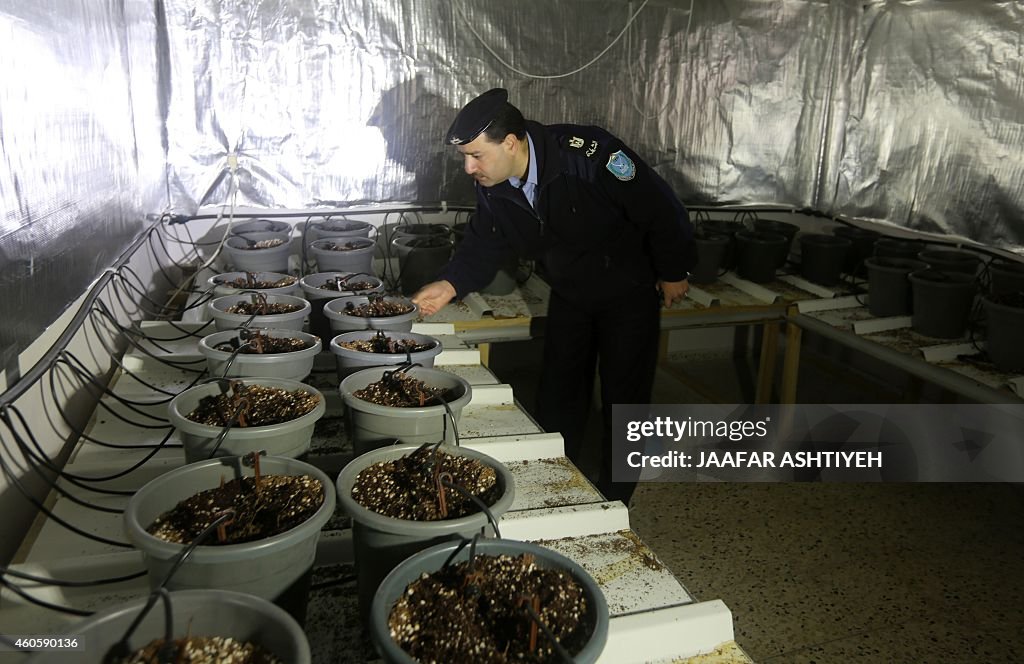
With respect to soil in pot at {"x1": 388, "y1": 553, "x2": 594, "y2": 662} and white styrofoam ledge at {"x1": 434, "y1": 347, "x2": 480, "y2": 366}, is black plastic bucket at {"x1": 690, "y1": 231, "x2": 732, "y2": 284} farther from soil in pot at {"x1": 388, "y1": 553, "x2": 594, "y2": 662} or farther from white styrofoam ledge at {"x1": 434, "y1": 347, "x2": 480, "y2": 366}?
soil in pot at {"x1": 388, "y1": 553, "x2": 594, "y2": 662}

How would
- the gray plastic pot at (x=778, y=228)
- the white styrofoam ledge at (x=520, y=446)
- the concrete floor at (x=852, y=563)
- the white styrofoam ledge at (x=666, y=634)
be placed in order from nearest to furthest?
the white styrofoam ledge at (x=666, y=634), the white styrofoam ledge at (x=520, y=446), the concrete floor at (x=852, y=563), the gray plastic pot at (x=778, y=228)

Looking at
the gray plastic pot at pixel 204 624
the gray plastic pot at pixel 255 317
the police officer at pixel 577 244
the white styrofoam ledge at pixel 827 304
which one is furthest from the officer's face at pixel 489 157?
the white styrofoam ledge at pixel 827 304

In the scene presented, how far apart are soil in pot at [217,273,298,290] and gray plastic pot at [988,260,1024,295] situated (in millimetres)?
2298

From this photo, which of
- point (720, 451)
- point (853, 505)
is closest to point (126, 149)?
point (720, 451)

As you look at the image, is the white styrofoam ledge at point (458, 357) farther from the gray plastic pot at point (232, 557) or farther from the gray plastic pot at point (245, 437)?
the gray plastic pot at point (232, 557)

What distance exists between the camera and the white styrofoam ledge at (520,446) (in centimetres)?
149

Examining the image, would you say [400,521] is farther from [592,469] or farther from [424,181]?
[424,181]

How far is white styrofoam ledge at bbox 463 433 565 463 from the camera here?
149cm

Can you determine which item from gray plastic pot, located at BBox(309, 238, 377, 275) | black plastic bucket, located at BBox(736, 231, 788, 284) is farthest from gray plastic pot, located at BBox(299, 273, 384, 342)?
black plastic bucket, located at BBox(736, 231, 788, 284)

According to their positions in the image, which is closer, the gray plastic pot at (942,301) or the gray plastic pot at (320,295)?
the gray plastic pot at (320,295)

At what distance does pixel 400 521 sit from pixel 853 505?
2171mm

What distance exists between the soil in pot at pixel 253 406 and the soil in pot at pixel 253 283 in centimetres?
77

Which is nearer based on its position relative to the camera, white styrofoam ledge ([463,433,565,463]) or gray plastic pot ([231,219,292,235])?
white styrofoam ledge ([463,433,565,463])

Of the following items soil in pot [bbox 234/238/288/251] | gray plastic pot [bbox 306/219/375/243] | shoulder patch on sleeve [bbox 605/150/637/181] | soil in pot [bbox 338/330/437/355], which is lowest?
soil in pot [bbox 338/330/437/355]
